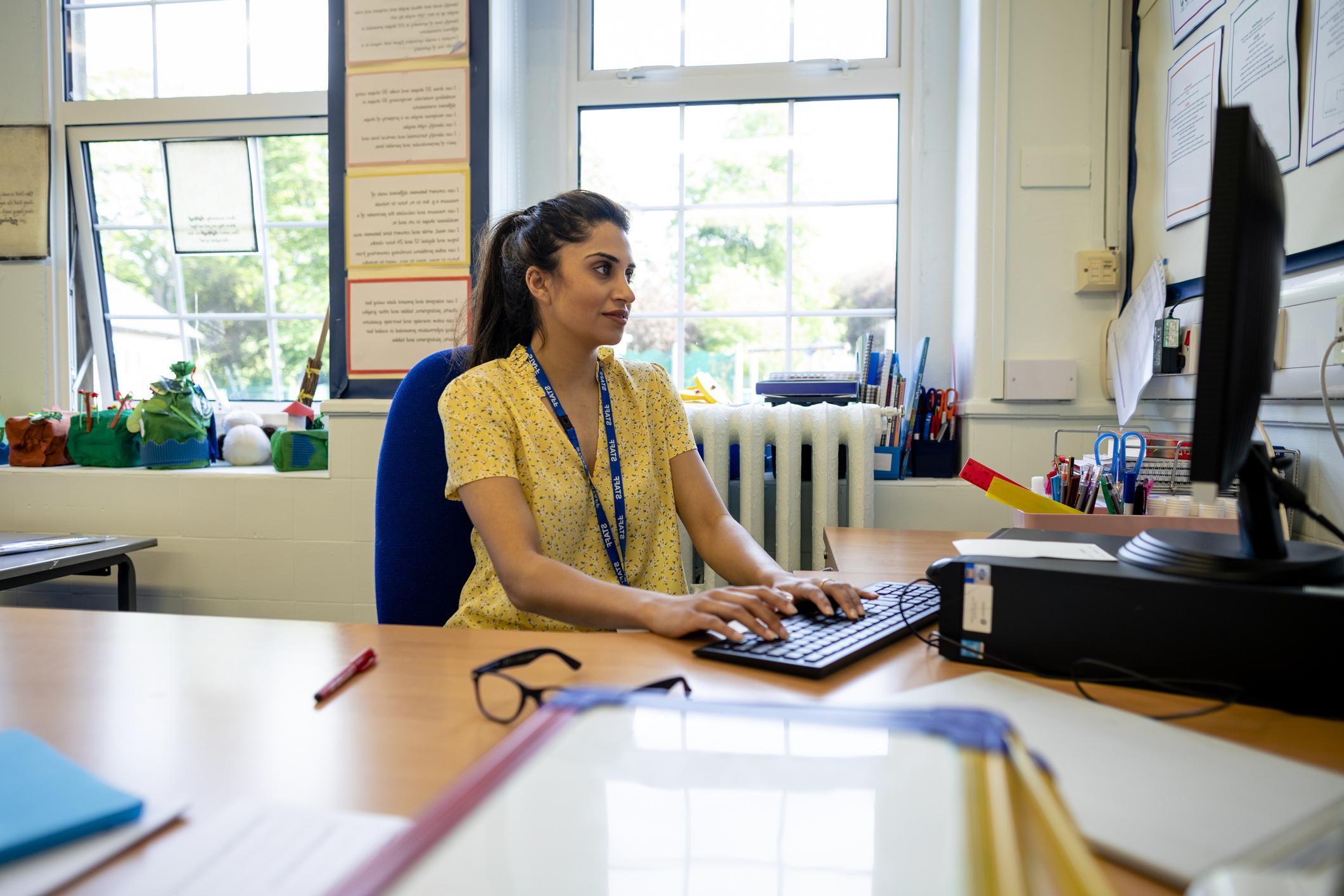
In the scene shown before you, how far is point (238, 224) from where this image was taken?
9.25 feet

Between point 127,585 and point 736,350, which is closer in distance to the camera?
point 127,585

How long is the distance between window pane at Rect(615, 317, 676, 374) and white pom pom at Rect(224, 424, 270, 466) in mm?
1159

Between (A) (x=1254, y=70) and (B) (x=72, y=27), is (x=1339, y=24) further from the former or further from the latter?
(B) (x=72, y=27)

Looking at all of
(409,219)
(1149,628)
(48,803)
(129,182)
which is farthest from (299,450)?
(1149,628)

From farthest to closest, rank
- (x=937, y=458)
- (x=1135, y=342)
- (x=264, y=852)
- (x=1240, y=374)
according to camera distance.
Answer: (x=937, y=458) → (x=1135, y=342) → (x=1240, y=374) → (x=264, y=852)

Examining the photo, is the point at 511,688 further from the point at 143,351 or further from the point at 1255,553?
the point at 143,351

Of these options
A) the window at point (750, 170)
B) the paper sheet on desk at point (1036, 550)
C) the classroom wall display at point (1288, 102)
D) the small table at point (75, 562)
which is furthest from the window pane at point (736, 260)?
the small table at point (75, 562)

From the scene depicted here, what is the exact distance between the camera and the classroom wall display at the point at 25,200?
2783 millimetres

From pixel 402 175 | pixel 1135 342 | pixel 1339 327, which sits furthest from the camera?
pixel 402 175

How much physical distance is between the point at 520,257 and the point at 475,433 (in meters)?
0.44

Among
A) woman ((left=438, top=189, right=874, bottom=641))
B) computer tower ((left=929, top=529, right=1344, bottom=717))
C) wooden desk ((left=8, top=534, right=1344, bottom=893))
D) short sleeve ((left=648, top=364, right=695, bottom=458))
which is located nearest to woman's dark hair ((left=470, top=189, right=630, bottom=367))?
woman ((left=438, top=189, right=874, bottom=641))

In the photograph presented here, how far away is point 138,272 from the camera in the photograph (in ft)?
9.53

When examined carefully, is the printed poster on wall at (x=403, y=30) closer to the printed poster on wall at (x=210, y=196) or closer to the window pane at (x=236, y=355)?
the printed poster on wall at (x=210, y=196)

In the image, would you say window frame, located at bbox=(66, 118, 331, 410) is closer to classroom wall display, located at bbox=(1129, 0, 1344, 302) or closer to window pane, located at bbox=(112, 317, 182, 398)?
window pane, located at bbox=(112, 317, 182, 398)
